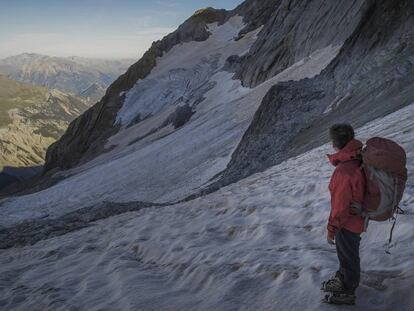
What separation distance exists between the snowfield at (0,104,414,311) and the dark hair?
2.01 m

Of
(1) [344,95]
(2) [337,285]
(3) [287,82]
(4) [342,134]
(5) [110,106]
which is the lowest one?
(2) [337,285]

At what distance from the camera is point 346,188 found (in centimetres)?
566

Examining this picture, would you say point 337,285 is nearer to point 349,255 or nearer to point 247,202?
point 349,255

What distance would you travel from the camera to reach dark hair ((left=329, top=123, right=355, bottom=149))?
5.88 meters

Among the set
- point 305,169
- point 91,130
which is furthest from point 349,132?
point 91,130

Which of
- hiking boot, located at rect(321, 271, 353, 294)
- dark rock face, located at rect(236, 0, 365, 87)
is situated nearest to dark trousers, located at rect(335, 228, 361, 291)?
hiking boot, located at rect(321, 271, 353, 294)

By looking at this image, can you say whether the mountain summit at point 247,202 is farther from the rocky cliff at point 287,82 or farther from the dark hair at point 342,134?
the dark hair at point 342,134

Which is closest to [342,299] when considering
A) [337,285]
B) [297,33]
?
[337,285]

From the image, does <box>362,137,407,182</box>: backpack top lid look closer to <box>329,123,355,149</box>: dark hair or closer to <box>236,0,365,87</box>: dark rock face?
<box>329,123,355,149</box>: dark hair

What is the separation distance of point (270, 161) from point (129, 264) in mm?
11454

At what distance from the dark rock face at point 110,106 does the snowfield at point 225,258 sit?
5963cm

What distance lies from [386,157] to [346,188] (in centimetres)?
57

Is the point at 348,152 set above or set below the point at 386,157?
A: above

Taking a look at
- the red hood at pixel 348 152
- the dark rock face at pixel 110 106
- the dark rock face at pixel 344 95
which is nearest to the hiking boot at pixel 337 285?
the red hood at pixel 348 152
